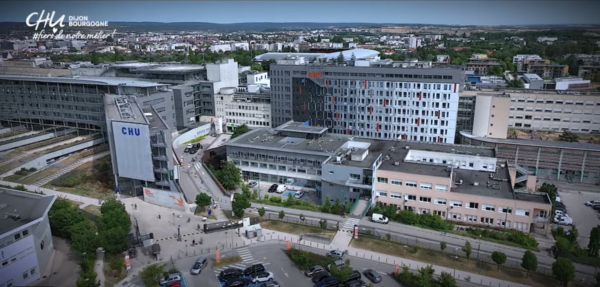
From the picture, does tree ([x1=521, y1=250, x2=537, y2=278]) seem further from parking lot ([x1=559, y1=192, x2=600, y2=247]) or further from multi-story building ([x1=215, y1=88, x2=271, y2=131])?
multi-story building ([x1=215, y1=88, x2=271, y2=131])

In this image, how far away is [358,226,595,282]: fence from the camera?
21609 millimetres

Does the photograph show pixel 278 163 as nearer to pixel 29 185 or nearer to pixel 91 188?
pixel 91 188

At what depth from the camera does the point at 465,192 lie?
95.8 ft

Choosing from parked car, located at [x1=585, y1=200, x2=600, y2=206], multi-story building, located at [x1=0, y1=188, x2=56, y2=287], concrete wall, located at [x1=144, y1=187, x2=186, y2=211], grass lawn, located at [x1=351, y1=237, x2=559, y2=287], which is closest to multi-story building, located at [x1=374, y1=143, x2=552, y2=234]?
parked car, located at [x1=585, y1=200, x2=600, y2=206]

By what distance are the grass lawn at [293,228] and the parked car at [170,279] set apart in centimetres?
745

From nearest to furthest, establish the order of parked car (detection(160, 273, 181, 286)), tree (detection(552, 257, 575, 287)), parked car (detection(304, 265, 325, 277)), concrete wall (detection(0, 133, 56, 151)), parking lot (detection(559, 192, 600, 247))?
tree (detection(552, 257, 575, 287)) < parked car (detection(160, 273, 181, 286)) < parked car (detection(304, 265, 325, 277)) < parking lot (detection(559, 192, 600, 247)) < concrete wall (detection(0, 133, 56, 151))

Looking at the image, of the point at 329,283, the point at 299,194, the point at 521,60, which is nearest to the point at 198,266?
the point at 329,283

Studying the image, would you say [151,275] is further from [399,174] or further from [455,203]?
[455,203]

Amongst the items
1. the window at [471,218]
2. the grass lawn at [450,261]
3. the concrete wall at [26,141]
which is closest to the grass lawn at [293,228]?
the grass lawn at [450,261]

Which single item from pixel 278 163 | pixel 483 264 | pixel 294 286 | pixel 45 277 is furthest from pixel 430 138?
pixel 45 277

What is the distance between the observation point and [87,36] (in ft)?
231

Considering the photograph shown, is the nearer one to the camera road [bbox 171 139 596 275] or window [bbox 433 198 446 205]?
road [bbox 171 139 596 275]

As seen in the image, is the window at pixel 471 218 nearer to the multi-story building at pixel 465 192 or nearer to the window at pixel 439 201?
the multi-story building at pixel 465 192

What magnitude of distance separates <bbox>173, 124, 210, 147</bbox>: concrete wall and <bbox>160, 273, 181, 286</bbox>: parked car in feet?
88.7
